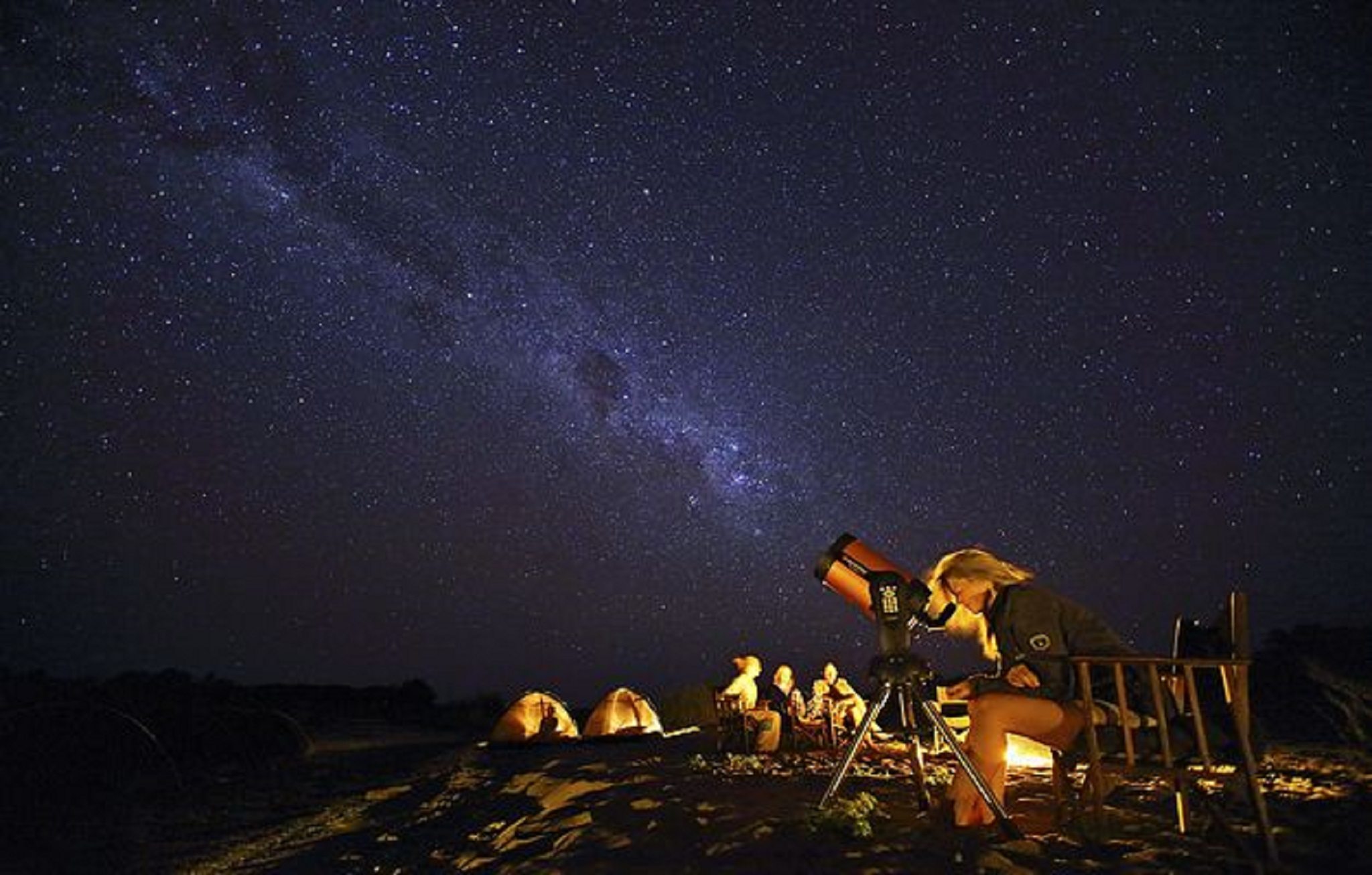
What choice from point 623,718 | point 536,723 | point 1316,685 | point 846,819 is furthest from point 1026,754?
point 1316,685

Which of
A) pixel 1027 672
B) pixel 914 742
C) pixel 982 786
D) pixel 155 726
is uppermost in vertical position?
pixel 1027 672

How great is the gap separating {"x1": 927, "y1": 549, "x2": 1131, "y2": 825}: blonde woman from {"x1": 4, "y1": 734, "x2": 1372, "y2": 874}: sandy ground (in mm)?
533

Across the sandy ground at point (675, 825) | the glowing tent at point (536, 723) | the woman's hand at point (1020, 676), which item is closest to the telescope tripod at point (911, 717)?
the sandy ground at point (675, 825)

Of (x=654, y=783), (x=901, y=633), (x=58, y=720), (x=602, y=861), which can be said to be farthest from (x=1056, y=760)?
(x=58, y=720)

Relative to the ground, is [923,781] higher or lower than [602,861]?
higher

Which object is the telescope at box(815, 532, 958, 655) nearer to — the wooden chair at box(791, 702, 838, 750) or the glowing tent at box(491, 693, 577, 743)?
the wooden chair at box(791, 702, 838, 750)

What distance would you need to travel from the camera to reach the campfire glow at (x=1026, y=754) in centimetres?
778

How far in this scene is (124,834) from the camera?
36.0ft

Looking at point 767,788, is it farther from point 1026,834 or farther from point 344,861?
point 344,861

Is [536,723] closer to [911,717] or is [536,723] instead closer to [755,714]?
[755,714]

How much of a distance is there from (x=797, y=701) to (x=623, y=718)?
5609 mm

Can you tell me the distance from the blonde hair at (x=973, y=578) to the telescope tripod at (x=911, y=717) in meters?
0.44

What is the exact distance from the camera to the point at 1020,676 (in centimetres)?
462

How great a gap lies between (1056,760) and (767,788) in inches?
121
